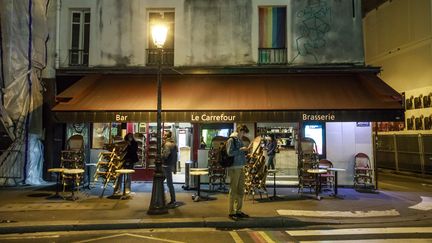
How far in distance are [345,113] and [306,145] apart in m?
1.76

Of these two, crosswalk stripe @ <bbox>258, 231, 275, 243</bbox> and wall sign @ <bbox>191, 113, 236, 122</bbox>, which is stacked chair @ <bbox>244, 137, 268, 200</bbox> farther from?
crosswalk stripe @ <bbox>258, 231, 275, 243</bbox>

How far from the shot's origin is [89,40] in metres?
16.0

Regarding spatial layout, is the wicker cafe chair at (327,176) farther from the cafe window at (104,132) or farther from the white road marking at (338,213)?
the cafe window at (104,132)

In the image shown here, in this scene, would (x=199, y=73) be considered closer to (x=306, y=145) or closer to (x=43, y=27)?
(x=306, y=145)

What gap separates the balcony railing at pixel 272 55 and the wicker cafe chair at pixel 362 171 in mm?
4360

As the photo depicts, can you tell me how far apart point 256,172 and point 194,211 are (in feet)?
7.71

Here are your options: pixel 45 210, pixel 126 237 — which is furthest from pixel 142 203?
pixel 126 237

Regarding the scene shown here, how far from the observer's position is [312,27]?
1555cm

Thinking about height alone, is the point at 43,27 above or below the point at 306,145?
above

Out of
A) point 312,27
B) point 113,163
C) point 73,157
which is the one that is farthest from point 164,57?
point 312,27

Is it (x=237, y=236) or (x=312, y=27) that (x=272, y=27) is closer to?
(x=312, y=27)

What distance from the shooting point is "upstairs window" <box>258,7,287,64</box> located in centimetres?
1571

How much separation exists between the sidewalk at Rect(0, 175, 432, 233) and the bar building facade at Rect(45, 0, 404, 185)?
108 inches

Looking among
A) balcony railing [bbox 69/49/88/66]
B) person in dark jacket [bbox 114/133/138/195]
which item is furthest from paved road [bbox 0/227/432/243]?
balcony railing [bbox 69/49/88/66]
